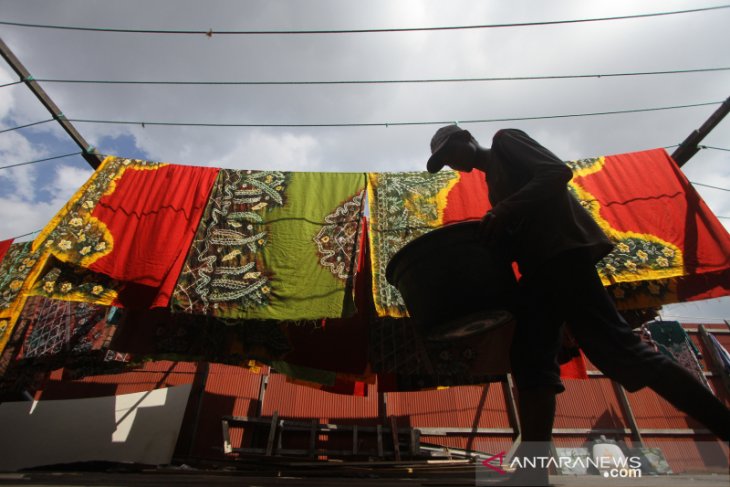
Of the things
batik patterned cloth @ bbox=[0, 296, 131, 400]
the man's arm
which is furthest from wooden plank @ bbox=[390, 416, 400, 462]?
the man's arm

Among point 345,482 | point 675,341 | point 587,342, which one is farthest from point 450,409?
point 587,342

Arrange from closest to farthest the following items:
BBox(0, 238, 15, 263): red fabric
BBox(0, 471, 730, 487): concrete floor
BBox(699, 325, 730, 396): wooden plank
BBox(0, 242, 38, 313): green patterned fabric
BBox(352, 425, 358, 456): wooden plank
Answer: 1. BBox(0, 471, 730, 487): concrete floor
2. BBox(0, 242, 38, 313): green patterned fabric
3. BBox(0, 238, 15, 263): red fabric
4. BBox(352, 425, 358, 456): wooden plank
5. BBox(699, 325, 730, 396): wooden plank

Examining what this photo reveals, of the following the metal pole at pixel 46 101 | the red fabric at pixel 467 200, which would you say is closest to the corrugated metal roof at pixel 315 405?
the red fabric at pixel 467 200

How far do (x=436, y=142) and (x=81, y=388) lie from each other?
282 inches

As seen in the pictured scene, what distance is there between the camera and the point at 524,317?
4.91 ft

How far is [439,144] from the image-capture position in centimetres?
184

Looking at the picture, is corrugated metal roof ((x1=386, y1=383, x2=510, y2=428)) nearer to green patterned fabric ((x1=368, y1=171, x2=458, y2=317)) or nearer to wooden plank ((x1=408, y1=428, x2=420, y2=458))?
wooden plank ((x1=408, y1=428, x2=420, y2=458))

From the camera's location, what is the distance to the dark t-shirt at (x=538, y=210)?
1400mm

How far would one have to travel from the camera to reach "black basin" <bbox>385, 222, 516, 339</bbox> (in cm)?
139

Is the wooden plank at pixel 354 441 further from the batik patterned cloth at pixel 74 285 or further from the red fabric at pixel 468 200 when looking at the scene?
the batik patterned cloth at pixel 74 285

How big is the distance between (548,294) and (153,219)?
2.84 metres

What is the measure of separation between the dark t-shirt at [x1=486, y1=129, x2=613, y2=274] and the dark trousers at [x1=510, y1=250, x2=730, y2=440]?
7 centimetres

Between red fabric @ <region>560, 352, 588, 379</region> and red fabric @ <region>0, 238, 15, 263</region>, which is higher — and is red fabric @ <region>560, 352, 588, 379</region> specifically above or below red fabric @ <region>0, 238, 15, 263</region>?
below

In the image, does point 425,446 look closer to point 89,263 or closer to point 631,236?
point 631,236
